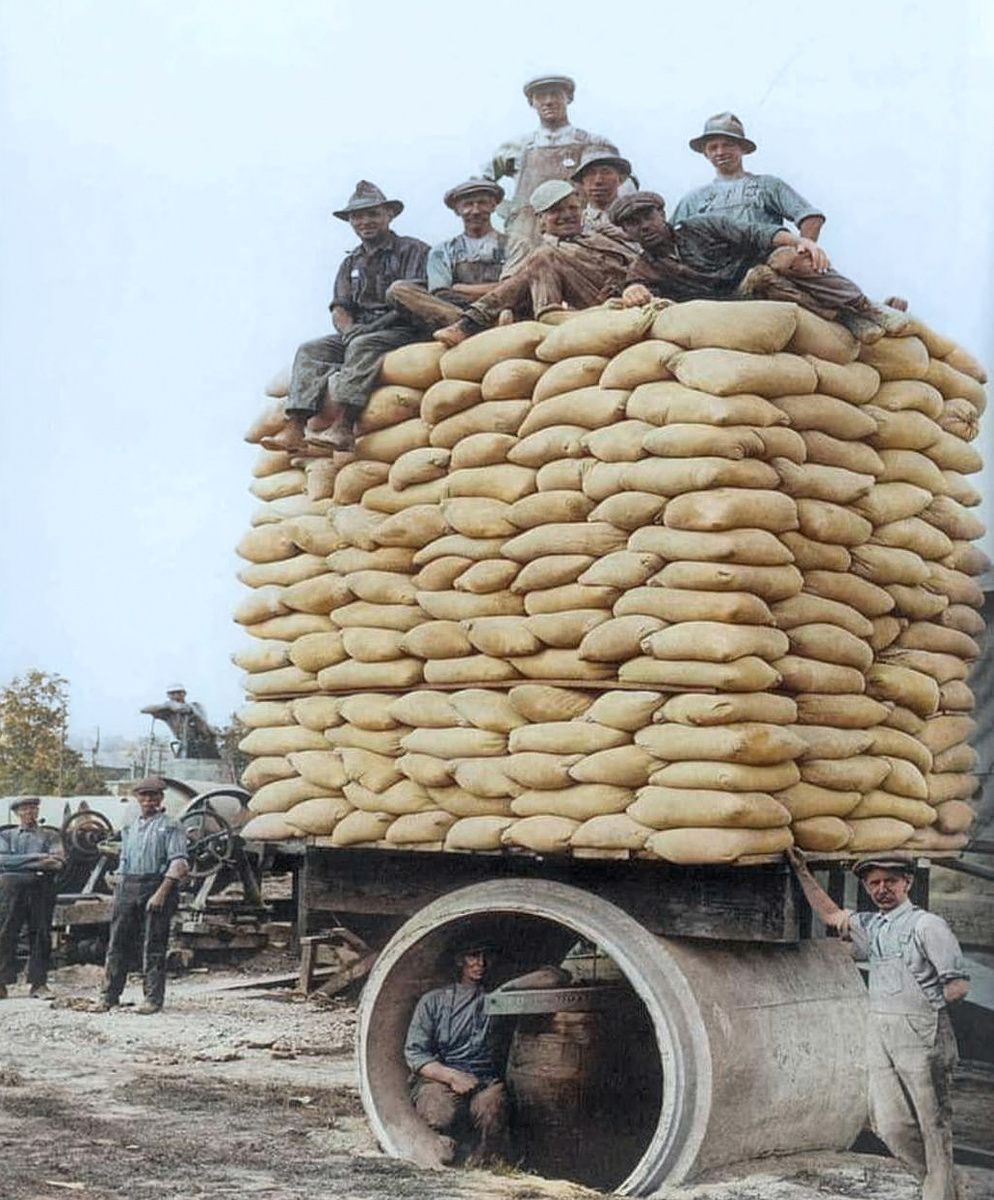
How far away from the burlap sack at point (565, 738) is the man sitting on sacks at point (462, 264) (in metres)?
1.32

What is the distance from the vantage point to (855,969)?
464 cm

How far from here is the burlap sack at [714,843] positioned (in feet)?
13.1

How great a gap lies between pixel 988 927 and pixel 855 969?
701mm

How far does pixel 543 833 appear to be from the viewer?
4289 millimetres

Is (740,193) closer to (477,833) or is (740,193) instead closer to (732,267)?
(732,267)

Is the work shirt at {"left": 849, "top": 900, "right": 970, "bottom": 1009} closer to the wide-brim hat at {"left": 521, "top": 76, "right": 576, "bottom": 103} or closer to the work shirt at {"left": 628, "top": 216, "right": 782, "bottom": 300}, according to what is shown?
the work shirt at {"left": 628, "top": 216, "right": 782, "bottom": 300}

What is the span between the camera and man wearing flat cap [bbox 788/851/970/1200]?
3.75 metres

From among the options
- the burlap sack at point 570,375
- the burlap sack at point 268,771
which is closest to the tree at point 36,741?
the burlap sack at point 268,771

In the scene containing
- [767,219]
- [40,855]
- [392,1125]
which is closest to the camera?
[767,219]

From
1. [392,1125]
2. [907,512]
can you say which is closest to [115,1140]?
[392,1125]

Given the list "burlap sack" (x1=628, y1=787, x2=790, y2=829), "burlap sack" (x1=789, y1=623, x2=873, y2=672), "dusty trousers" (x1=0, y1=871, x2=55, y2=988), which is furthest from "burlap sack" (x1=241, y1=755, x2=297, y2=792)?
"burlap sack" (x1=789, y1=623, x2=873, y2=672)

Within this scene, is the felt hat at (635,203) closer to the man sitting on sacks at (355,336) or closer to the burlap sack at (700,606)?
the man sitting on sacks at (355,336)

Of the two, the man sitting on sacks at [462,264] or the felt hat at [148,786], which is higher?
the man sitting on sacks at [462,264]

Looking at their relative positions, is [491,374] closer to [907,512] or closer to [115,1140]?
[907,512]
